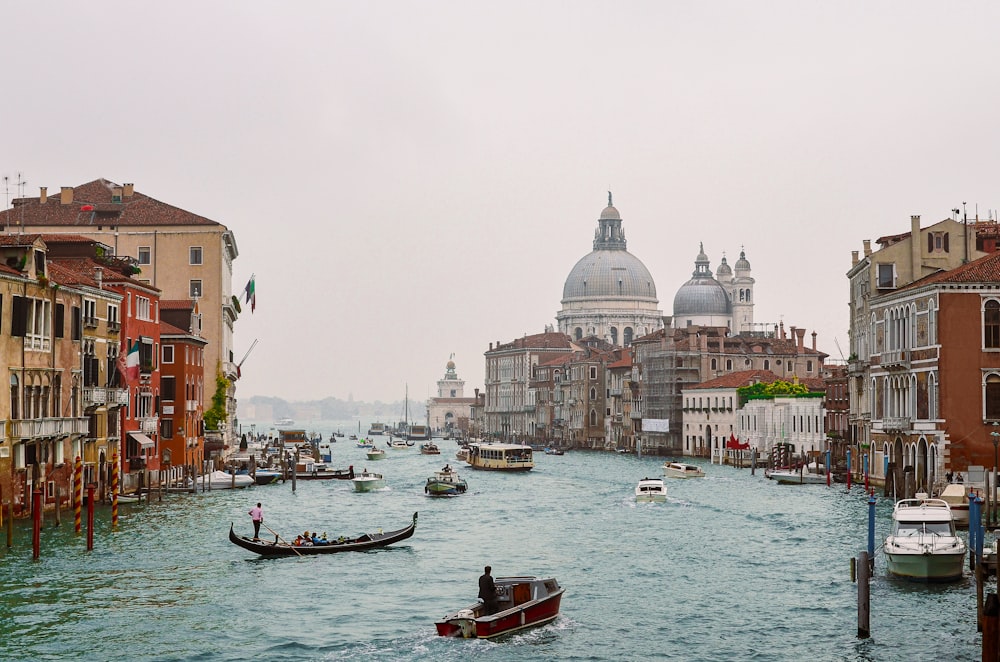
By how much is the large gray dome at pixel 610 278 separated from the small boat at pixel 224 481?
118077 mm

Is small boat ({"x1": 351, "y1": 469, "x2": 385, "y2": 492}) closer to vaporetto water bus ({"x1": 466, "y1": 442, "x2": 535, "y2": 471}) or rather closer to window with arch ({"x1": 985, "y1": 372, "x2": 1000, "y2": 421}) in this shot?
vaporetto water bus ({"x1": 466, "y1": 442, "x2": 535, "y2": 471})

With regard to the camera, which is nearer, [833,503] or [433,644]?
[433,644]

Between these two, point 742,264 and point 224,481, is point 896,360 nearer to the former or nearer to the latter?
point 224,481

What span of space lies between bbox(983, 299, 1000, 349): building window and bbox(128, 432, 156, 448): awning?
79.9 ft

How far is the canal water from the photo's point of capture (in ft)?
72.2

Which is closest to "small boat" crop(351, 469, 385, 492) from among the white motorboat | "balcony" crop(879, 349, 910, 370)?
"balcony" crop(879, 349, 910, 370)

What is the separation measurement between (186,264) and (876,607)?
4594 centimetres

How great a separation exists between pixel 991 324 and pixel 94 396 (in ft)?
79.1

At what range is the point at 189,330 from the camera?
58531 millimetres

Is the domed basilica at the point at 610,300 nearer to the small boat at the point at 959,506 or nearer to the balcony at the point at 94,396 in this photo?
the balcony at the point at 94,396

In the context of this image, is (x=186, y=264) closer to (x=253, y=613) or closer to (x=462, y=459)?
(x=462, y=459)

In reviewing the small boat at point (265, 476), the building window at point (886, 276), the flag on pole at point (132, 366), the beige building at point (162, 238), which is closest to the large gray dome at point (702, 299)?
the beige building at point (162, 238)

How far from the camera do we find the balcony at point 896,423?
4416 centimetres

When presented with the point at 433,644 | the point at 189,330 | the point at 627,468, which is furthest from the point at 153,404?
the point at 627,468
